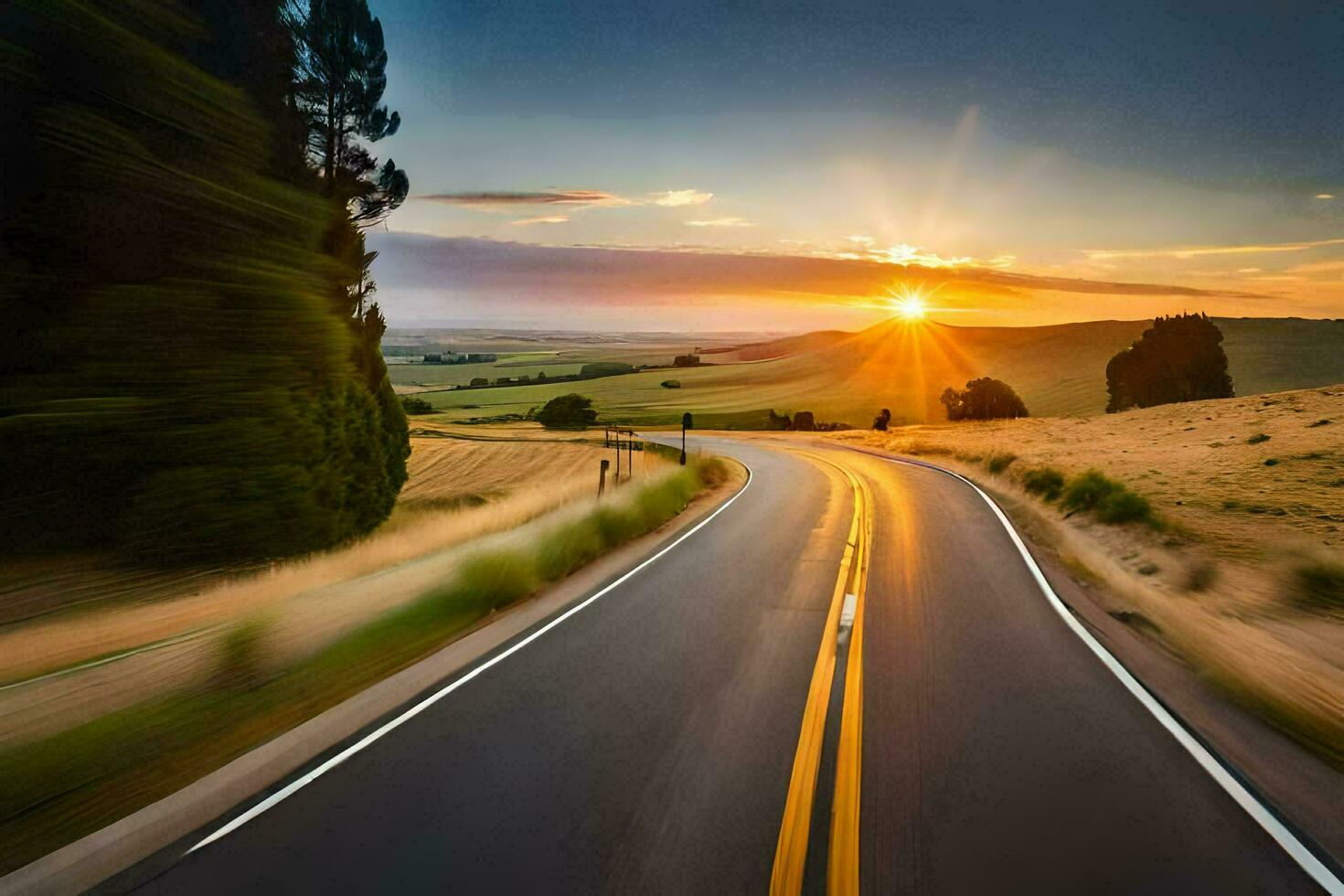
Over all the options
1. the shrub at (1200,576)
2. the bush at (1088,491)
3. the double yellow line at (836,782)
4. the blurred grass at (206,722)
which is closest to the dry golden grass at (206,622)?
the blurred grass at (206,722)

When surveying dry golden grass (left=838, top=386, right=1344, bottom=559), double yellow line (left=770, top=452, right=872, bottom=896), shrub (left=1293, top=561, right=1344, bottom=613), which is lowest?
double yellow line (left=770, top=452, right=872, bottom=896)

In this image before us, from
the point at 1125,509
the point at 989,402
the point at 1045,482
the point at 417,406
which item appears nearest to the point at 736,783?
the point at 1125,509

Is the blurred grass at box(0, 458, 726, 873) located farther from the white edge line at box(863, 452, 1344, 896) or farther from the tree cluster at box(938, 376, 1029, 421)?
the tree cluster at box(938, 376, 1029, 421)

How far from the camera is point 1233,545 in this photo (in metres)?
13.7

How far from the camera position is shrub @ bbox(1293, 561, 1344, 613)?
9961 mm

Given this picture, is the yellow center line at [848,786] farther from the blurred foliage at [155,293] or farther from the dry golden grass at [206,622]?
the blurred foliage at [155,293]

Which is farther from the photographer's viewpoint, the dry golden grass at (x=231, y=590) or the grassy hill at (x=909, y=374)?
the grassy hill at (x=909, y=374)

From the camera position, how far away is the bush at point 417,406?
7569 centimetres

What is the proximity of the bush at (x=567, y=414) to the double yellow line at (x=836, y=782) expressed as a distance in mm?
52432

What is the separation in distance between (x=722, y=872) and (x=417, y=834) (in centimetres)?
176

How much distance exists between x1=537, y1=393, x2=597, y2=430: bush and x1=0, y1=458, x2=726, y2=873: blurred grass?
50.8 m

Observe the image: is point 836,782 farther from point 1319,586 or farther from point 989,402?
point 989,402

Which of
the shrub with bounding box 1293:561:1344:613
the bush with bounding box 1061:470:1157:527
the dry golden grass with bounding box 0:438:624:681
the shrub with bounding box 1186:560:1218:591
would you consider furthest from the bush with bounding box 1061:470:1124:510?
the dry golden grass with bounding box 0:438:624:681

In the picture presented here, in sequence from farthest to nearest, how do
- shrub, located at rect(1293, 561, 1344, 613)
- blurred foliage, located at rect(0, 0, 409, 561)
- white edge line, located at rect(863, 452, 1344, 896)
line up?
1. shrub, located at rect(1293, 561, 1344, 613)
2. blurred foliage, located at rect(0, 0, 409, 561)
3. white edge line, located at rect(863, 452, 1344, 896)
